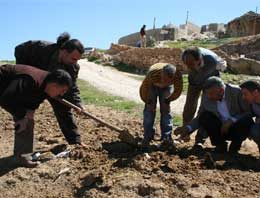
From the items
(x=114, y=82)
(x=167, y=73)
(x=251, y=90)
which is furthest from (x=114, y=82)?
(x=251, y=90)

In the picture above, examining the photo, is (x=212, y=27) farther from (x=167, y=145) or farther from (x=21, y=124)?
(x=21, y=124)

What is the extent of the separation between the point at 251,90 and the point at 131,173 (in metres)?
1.49

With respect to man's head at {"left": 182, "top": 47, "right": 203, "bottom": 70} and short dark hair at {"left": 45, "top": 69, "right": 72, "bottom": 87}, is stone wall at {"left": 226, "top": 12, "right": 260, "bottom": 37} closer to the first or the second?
man's head at {"left": 182, "top": 47, "right": 203, "bottom": 70}

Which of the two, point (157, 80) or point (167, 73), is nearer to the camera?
point (167, 73)

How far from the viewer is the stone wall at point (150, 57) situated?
2082 centimetres

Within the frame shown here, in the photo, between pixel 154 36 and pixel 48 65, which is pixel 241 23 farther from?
pixel 48 65

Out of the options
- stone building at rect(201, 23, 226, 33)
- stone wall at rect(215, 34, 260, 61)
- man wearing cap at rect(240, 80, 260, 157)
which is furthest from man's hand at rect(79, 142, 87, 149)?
stone building at rect(201, 23, 226, 33)

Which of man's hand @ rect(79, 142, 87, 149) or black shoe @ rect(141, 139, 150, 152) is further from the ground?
black shoe @ rect(141, 139, 150, 152)

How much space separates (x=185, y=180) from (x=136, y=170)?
0.57m

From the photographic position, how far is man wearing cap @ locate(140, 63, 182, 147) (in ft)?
20.5

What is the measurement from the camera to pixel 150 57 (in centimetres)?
2208

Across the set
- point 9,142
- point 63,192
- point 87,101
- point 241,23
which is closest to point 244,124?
point 63,192

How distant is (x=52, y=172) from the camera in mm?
5695

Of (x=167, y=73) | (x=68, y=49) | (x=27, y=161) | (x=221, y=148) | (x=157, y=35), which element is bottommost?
(x=27, y=161)
